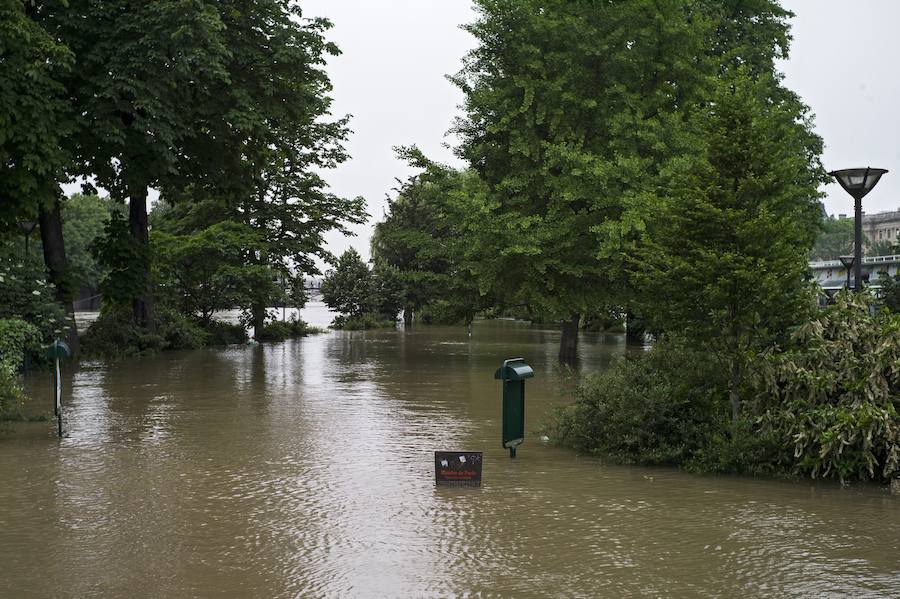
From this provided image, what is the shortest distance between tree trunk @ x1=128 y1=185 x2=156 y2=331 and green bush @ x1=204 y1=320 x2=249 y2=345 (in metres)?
4.81

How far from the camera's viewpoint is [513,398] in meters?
11.1

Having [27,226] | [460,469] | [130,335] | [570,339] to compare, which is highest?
[27,226]

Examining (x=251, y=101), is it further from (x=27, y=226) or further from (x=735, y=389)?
(x=735, y=389)

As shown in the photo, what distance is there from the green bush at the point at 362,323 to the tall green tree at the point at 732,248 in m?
41.9

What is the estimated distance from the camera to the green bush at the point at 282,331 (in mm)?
41594

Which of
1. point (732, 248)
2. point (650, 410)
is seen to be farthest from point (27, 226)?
point (732, 248)

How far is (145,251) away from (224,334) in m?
8.93

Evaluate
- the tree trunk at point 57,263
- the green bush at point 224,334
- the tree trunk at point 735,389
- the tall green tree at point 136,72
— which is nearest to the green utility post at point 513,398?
the tree trunk at point 735,389

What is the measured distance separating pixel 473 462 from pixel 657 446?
9.25 feet

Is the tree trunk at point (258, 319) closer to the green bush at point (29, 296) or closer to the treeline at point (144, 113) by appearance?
the treeline at point (144, 113)

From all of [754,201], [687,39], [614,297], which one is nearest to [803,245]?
[754,201]

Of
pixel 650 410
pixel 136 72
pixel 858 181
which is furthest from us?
pixel 136 72

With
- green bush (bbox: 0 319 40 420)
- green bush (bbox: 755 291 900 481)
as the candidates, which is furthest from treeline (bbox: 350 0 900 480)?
green bush (bbox: 0 319 40 420)

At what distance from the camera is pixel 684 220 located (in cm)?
1111
